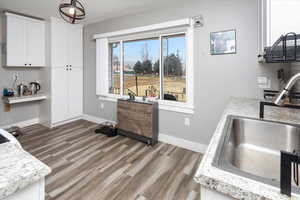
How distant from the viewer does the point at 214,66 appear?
2.63 meters

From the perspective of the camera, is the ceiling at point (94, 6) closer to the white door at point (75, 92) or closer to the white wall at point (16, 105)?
the white wall at point (16, 105)

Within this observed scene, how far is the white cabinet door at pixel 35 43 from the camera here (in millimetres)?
3672

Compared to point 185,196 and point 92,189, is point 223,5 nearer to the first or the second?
point 185,196

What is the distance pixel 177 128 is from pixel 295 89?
5.86 ft

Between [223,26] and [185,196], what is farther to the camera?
[223,26]

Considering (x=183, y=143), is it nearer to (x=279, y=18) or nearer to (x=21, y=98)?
(x=279, y=18)

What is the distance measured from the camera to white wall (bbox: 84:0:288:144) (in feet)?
7.66

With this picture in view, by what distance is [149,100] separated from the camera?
333cm

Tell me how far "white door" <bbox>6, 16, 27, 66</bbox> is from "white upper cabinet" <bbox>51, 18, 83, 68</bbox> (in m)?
0.56

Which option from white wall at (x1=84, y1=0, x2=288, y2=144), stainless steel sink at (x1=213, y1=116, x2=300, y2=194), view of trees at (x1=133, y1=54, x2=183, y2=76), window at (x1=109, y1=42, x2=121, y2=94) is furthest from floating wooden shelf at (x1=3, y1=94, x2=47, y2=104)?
stainless steel sink at (x1=213, y1=116, x2=300, y2=194)

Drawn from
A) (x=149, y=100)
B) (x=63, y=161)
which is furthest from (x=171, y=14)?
(x=63, y=161)

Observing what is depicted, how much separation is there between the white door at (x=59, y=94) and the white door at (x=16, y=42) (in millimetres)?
663

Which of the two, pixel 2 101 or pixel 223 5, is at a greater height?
pixel 223 5

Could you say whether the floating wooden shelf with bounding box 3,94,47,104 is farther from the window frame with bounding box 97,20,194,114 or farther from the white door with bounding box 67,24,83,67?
the window frame with bounding box 97,20,194,114
